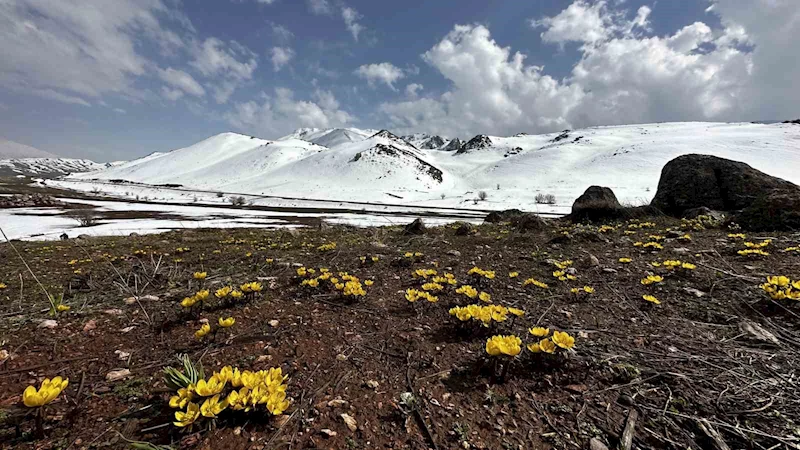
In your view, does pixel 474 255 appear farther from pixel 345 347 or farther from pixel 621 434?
pixel 621 434

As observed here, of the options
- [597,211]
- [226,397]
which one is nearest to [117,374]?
[226,397]

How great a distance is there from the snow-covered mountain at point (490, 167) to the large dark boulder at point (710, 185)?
38318 mm

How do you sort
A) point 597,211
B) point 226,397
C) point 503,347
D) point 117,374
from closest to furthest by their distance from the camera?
1. point 226,397
2. point 503,347
3. point 117,374
4. point 597,211

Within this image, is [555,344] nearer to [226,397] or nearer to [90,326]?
[226,397]

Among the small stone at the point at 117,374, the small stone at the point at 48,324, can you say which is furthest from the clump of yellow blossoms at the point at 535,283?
the small stone at the point at 48,324

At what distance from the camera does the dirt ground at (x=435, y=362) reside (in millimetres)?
2041

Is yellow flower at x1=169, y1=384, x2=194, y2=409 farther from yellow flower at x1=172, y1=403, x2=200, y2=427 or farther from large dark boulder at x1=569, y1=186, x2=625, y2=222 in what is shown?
large dark boulder at x1=569, y1=186, x2=625, y2=222

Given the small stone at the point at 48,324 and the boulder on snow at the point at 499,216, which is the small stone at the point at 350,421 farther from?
the boulder on snow at the point at 499,216

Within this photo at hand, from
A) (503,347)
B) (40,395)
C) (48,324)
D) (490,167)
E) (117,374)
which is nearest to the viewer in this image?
(40,395)

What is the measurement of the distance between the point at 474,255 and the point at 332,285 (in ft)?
10.9

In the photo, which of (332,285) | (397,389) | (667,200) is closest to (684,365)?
(397,389)

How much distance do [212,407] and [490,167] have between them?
111 metres

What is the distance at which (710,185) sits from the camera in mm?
11320

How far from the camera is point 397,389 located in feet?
8.28
